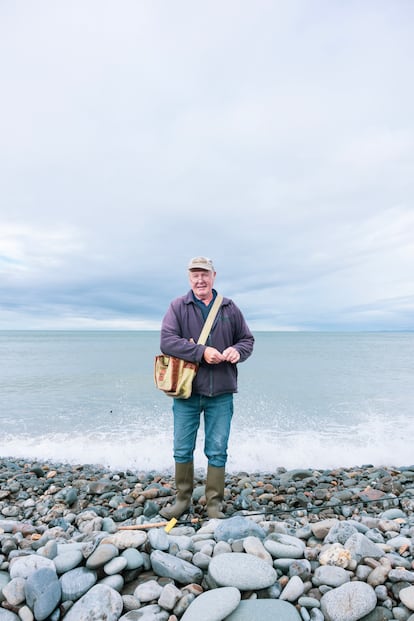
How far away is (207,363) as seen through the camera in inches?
140

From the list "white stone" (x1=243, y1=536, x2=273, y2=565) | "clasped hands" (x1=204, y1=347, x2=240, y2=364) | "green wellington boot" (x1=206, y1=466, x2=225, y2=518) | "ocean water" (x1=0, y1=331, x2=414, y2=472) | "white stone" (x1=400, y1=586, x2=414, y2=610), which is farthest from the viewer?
"ocean water" (x1=0, y1=331, x2=414, y2=472)

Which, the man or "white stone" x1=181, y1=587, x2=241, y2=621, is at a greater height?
Result: the man

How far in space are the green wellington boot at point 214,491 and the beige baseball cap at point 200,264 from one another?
1.92m

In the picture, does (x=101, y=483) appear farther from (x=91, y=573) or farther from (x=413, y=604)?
(x=413, y=604)

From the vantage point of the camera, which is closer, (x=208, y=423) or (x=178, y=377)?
(x=178, y=377)

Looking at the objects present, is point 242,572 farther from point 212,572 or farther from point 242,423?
point 242,423

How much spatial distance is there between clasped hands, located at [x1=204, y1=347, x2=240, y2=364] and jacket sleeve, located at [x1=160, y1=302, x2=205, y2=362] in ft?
0.18

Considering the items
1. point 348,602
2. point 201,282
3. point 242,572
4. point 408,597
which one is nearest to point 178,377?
point 201,282

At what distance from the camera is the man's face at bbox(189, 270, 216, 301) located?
3.56 m

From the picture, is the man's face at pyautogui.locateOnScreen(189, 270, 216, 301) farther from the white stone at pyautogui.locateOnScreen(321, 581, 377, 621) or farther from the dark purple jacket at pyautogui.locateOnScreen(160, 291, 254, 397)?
the white stone at pyautogui.locateOnScreen(321, 581, 377, 621)

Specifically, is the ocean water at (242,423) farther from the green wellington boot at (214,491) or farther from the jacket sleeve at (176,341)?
the jacket sleeve at (176,341)

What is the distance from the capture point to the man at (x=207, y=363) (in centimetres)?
355

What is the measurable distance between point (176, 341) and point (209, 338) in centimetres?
32

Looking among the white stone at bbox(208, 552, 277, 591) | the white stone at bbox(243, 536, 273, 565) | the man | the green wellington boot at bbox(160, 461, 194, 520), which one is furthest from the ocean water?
the white stone at bbox(208, 552, 277, 591)
